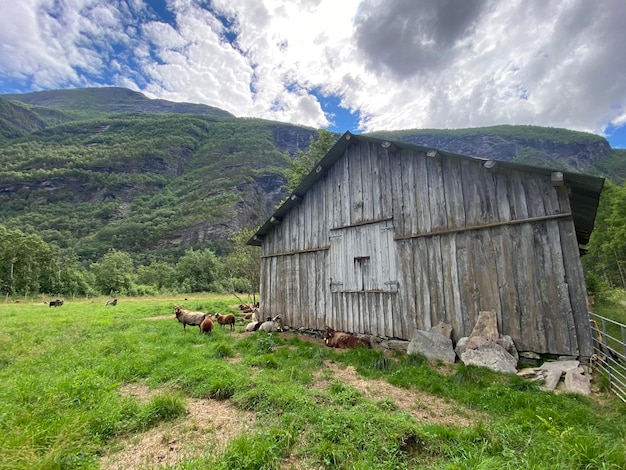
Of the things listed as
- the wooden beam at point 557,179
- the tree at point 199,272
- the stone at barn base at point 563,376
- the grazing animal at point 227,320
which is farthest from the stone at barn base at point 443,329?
the tree at point 199,272

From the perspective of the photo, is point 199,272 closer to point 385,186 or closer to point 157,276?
point 157,276

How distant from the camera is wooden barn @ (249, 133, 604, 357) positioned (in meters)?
6.66

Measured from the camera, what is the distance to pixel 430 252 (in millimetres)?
8578

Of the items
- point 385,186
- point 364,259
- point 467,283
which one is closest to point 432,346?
point 467,283

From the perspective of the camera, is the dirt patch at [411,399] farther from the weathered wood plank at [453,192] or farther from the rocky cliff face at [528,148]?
the rocky cliff face at [528,148]

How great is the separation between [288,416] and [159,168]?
136m

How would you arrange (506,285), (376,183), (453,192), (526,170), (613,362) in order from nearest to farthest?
1. (613,362)
2. (526,170)
3. (506,285)
4. (453,192)
5. (376,183)

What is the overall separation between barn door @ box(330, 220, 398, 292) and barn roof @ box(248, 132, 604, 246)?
95.3 inches

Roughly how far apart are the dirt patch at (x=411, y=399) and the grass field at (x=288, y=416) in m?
0.03

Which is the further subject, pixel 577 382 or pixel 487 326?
pixel 487 326

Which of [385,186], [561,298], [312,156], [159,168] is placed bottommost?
[561,298]

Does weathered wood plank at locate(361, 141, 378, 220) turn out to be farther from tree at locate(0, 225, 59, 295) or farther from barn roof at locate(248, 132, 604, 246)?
tree at locate(0, 225, 59, 295)

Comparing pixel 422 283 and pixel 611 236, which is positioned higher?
pixel 611 236

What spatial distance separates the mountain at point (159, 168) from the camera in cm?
8381
